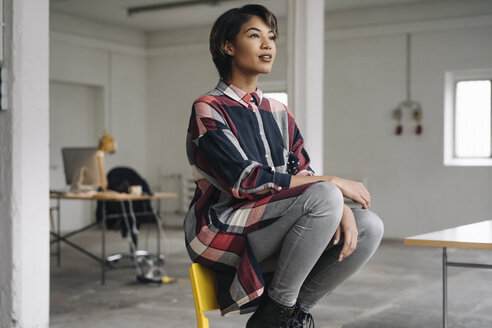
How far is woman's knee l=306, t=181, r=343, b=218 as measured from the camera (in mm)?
1448

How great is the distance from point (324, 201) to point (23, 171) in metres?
1.75

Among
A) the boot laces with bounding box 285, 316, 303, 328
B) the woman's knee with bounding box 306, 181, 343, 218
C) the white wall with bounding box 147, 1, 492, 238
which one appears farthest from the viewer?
the white wall with bounding box 147, 1, 492, 238

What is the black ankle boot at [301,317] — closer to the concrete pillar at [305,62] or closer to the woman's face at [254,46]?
the woman's face at [254,46]

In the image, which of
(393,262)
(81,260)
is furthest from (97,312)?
(393,262)

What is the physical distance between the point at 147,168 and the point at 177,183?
579 mm

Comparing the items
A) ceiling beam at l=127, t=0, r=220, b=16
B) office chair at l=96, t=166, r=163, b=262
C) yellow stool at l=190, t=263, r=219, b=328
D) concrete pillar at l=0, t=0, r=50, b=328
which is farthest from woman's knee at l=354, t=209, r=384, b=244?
ceiling beam at l=127, t=0, r=220, b=16

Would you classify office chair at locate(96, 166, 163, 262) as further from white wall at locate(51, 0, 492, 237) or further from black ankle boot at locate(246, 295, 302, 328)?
black ankle boot at locate(246, 295, 302, 328)

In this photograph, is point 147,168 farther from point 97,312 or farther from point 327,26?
point 97,312

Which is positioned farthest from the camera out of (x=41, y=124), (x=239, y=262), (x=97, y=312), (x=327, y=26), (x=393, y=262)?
(x=327, y=26)

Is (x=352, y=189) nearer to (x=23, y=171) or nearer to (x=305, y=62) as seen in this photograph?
(x=23, y=171)

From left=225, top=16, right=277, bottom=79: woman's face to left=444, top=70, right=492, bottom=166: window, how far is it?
600 centimetres

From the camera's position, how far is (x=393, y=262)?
228 inches

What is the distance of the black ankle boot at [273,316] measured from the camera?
1.54 metres

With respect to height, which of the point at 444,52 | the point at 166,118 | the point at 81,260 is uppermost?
the point at 444,52
